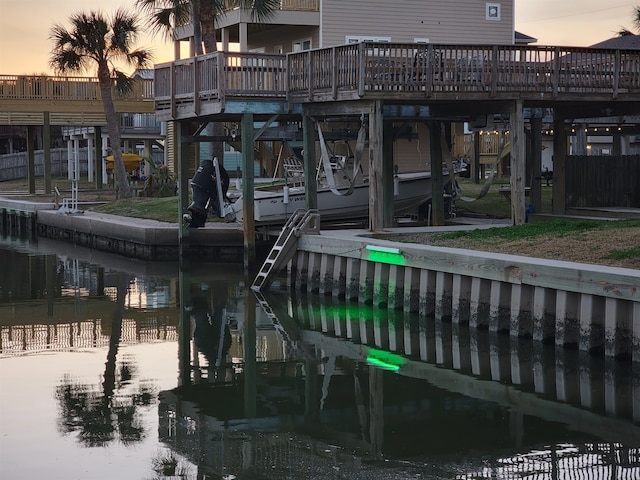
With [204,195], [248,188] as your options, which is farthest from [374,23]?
[248,188]

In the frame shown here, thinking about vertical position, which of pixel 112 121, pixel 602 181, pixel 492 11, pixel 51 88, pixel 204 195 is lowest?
pixel 204 195

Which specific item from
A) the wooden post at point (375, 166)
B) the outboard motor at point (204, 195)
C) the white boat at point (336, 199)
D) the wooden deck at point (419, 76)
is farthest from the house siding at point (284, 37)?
the wooden post at point (375, 166)

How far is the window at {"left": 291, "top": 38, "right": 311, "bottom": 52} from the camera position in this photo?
39.7 m

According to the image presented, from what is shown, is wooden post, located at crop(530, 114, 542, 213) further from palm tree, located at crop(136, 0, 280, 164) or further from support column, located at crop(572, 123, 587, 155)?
palm tree, located at crop(136, 0, 280, 164)

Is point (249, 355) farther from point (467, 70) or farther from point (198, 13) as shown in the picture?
point (198, 13)

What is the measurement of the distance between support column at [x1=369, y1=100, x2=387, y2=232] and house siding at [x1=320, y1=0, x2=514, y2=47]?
16.8 metres

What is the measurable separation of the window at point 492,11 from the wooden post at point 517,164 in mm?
18540

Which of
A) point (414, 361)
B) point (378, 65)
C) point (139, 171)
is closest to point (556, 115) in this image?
point (378, 65)

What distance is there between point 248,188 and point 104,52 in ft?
58.2

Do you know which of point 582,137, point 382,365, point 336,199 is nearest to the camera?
point 382,365

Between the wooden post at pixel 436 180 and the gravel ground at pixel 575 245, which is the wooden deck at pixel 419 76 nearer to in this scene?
the wooden post at pixel 436 180

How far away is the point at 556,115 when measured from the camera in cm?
2748

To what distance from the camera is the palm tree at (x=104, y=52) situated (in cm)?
4016

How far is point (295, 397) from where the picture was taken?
1457cm
